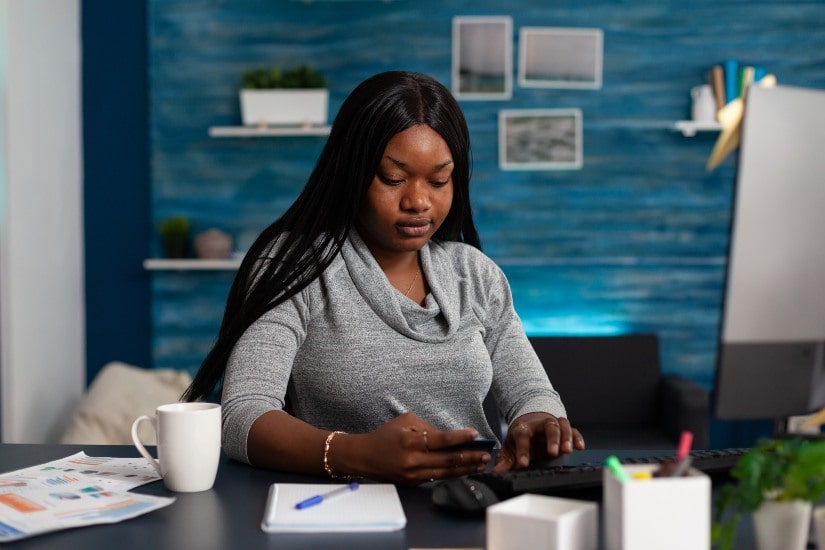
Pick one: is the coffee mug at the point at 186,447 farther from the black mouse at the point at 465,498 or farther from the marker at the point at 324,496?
the black mouse at the point at 465,498

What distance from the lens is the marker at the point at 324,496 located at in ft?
3.52

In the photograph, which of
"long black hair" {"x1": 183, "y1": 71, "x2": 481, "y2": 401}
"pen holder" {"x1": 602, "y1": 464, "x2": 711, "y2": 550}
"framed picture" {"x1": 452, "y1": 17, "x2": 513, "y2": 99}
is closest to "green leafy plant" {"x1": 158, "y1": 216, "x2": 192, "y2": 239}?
"framed picture" {"x1": 452, "y1": 17, "x2": 513, "y2": 99}

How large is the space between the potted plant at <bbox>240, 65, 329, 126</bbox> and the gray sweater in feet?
6.83

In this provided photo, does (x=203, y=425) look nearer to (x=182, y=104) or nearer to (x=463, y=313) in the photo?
(x=463, y=313)

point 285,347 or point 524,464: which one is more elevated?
point 285,347

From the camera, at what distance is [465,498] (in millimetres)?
1057

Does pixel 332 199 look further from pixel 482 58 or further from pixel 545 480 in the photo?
pixel 482 58

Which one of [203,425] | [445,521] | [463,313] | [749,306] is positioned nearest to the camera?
[749,306]

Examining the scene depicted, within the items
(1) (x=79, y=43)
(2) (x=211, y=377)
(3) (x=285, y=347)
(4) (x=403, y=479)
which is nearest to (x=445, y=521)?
(4) (x=403, y=479)

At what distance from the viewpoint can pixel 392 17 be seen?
12.5 feet


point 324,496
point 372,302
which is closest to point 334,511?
point 324,496

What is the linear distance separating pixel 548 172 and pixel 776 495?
308 cm

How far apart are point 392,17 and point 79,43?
1300 mm

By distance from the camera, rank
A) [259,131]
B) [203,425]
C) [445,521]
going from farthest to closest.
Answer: [259,131], [203,425], [445,521]
